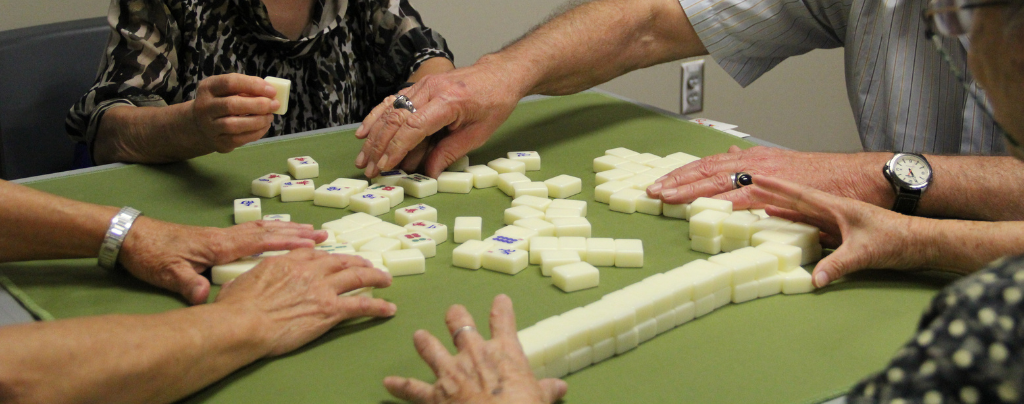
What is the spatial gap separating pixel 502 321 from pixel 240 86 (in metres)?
1.02

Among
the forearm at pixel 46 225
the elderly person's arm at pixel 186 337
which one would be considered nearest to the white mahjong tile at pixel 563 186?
the elderly person's arm at pixel 186 337

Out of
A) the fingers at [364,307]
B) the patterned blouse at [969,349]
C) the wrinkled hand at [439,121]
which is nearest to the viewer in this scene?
the patterned blouse at [969,349]

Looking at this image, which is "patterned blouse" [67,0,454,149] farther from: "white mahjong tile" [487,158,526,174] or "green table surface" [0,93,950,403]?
"white mahjong tile" [487,158,526,174]

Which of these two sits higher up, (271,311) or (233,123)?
(233,123)

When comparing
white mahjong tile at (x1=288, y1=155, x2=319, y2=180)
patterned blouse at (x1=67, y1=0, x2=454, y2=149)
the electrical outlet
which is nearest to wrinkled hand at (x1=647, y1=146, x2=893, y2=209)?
white mahjong tile at (x1=288, y1=155, x2=319, y2=180)

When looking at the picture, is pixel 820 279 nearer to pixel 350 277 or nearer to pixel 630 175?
pixel 630 175

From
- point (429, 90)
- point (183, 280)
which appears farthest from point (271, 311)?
point (429, 90)

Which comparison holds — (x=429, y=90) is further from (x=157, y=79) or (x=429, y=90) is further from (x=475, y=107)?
(x=157, y=79)

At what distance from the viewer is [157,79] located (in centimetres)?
235

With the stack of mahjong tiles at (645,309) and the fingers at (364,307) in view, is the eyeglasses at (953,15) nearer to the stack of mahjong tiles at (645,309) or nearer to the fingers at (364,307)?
the stack of mahjong tiles at (645,309)

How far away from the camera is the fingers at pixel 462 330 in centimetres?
117

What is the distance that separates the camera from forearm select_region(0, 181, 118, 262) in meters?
1.47

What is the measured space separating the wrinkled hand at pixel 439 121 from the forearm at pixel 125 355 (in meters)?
0.85

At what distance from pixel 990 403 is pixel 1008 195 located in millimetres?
1108
